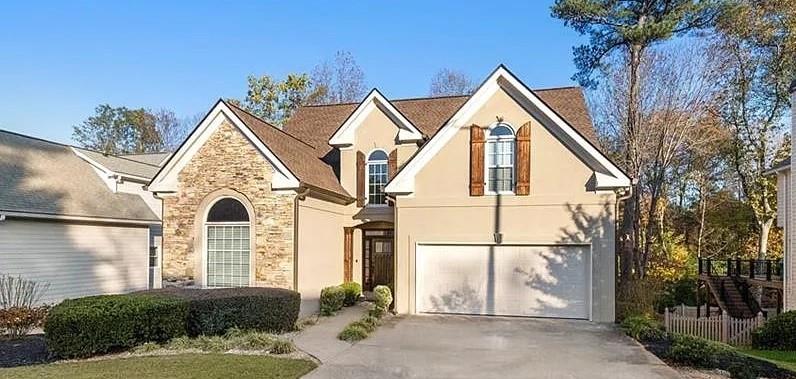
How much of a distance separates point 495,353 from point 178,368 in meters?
6.14

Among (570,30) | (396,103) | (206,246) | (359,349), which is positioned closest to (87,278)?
(206,246)

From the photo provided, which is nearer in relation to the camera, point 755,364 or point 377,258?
point 755,364

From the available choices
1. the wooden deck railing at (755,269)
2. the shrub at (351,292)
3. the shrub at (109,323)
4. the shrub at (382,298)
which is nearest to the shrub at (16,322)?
the shrub at (109,323)

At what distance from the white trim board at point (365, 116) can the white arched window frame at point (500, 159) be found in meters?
3.30

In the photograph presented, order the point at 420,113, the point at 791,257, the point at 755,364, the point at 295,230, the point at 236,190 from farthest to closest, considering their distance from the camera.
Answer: the point at 420,113
the point at 791,257
the point at 236,190
the point at 295,230
the point at 755,364

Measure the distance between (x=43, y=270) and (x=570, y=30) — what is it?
24.3 meters

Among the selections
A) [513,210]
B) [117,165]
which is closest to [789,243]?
[513,210]

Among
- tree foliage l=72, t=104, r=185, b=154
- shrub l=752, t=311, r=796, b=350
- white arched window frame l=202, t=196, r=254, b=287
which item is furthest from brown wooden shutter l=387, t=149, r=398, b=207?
tree foliage l=72, t=104, r=185, b=154

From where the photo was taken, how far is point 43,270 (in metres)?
15.9

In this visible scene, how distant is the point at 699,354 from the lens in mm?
10000

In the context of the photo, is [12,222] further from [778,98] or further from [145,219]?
[778,98]

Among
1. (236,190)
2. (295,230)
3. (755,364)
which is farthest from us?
(236,190)

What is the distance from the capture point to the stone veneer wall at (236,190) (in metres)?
14.8

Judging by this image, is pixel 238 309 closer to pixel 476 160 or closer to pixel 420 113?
pixel 476 160
